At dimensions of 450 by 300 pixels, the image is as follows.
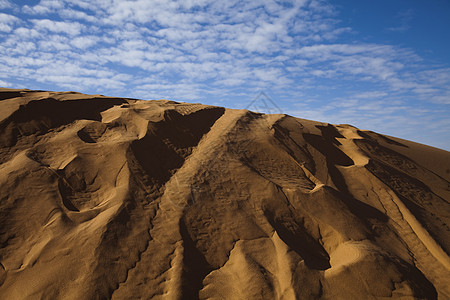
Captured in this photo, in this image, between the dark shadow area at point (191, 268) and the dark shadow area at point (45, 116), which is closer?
the dark shadow area at point (191, 268)

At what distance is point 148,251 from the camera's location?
11.4 feet

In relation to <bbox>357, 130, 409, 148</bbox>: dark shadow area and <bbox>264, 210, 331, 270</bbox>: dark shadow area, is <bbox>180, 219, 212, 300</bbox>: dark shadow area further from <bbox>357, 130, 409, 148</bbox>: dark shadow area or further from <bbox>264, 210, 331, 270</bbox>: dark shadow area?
<bbox>357, 130, 409, 148</bbox>: dark shadow area

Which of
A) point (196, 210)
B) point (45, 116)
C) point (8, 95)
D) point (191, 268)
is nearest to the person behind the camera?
point (191, 268)

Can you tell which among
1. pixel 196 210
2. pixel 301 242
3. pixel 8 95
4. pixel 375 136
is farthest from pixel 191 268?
pixel 375 136

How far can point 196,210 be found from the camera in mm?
→ 4090

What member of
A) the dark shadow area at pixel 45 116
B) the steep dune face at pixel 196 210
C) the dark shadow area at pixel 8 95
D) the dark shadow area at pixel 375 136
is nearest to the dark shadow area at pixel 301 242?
the steep dune face at pixel 196 210

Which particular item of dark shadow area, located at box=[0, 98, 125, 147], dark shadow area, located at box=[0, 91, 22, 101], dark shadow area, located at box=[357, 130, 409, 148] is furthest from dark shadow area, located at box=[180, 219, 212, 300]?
dark shadow area, located at box=[357, 130, 409, 148]

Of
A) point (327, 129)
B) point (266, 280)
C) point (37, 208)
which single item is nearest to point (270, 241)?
point (266, 280)

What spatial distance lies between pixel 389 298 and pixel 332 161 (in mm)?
2972

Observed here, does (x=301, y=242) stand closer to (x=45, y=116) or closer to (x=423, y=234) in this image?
(x=423, y=234)

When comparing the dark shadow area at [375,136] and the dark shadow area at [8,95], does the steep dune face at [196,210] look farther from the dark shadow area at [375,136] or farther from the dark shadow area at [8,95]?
the dark shadow area at [375,136]

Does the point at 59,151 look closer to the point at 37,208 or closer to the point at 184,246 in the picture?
the point at 37,208

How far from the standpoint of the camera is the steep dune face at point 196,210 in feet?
10.8

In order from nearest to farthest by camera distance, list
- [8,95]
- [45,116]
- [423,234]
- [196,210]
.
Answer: [196,210], [423,234], [45,116], [8,95]
